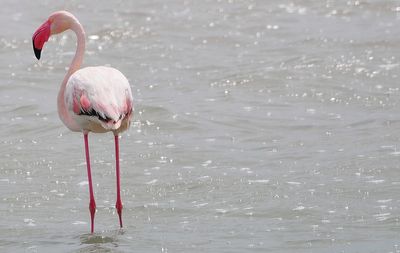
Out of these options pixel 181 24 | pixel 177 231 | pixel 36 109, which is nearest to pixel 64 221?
pixel 177 231

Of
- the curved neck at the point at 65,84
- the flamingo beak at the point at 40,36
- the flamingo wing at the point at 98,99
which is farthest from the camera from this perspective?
the flamingo beak at the point at 40,36

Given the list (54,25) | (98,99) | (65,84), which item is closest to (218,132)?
(54,25)

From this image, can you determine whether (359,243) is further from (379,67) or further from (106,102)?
(379,67)

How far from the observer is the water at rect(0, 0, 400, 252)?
8.03 meters

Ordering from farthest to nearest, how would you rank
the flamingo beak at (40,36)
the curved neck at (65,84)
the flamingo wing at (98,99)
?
the flamingo beak at (40,36) < the curved neck at (65,84) < the flamingo wing at (98,99)

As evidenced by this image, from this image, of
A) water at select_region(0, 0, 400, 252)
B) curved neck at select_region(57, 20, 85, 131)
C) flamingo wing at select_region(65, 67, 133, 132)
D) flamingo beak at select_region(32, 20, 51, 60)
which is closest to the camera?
flamingo wing at select_region(65, 67, 133, 132)

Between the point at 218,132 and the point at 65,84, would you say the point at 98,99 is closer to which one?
the point at 65,84

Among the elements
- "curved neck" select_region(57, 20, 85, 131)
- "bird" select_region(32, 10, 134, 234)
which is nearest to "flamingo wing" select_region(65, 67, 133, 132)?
"bird" select_region(32, 10, 134, 234)

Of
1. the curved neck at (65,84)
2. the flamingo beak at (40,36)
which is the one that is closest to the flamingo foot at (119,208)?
the curved neck at (65,84)

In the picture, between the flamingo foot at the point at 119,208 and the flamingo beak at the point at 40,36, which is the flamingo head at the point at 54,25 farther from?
the flamingo foot at the point at 119,208

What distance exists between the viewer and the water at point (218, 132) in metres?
8.03

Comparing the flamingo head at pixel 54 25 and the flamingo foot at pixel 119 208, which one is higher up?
the flamingo head at pixel 54 25

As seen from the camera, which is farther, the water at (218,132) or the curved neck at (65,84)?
the curved neck at (65,84)

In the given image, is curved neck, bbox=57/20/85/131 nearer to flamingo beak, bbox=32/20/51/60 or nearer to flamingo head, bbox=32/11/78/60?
flamingo head, bbox=32/11/78/60
